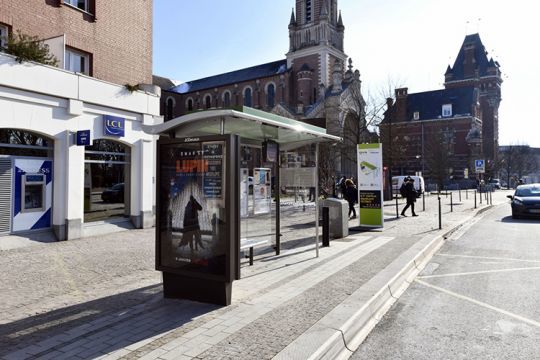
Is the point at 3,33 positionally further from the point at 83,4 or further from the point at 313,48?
the point at 313,48

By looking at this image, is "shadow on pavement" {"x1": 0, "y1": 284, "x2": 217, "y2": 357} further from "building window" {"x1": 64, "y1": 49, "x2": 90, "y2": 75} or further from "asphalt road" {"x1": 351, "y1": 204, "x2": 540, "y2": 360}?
"building window" {"x1": 64, "y1": 49, "x2": 90, "y2": 75}

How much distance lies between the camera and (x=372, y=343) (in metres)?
4.36

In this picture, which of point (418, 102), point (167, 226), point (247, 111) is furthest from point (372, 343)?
point (418, 102)

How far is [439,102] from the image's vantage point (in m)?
76.4

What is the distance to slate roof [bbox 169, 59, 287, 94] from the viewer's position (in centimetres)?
6610

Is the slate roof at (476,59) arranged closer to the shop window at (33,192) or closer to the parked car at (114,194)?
the parked car at (114,194)

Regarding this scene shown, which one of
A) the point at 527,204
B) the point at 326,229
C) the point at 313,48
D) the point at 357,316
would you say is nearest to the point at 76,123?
the point at 326,229

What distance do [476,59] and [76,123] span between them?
8564 cm

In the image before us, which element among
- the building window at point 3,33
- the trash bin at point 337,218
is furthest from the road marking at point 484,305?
the building window at point 3,33

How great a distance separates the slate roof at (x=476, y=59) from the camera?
7856 centimetres

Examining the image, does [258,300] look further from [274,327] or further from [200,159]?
[200,159]

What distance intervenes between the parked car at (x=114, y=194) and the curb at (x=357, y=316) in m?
9.51

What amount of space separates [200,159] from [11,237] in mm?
7623

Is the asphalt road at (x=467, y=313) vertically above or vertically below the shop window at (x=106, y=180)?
below
